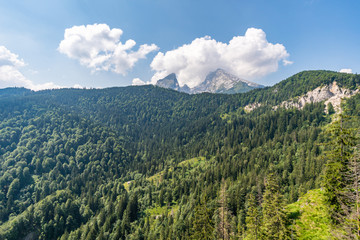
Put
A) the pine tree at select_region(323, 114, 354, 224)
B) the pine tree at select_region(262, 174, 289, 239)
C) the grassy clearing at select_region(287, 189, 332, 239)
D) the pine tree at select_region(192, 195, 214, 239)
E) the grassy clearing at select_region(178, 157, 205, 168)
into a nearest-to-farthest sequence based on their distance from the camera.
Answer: the pine tree at select_region(323, 114, 354, 224)
the grassy clearing at select_region(287, 189, 332, 239)
the pine tree at select_region(262, 174, 289, 239)
the pine tree at select_region(192, 195, 214, 239)
the grassy clearing at select_region(178, 157, 205, 168)

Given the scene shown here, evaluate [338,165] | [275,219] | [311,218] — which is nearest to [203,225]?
[275,219]

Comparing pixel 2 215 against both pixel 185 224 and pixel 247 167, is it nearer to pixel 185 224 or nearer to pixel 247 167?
pixel 185 224

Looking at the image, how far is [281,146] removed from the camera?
545 ft

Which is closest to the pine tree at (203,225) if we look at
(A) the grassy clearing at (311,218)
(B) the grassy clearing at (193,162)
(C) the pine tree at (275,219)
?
(C) the pine tree at (275,219)

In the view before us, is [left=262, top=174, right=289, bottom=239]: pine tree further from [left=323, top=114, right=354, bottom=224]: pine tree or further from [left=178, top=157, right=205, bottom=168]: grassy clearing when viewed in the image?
[left=178, top=157, right=205, bottom=168]: grassy clearing

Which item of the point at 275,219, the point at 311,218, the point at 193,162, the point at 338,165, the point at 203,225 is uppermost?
the point at 338,165

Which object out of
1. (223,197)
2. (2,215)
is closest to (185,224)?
(223,197)

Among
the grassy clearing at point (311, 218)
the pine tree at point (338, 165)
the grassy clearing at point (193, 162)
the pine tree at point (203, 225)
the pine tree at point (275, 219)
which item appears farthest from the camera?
the grassy clearing at point (193, 162)

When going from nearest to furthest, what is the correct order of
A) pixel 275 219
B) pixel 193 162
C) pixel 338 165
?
pixel 338 165 < pixel 275 219 < pixel 193 162

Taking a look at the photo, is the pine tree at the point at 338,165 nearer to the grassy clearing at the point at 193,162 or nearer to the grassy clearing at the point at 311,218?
the grassy clearing at the point at 311,218

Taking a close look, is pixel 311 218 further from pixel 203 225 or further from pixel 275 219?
pixel 203 225

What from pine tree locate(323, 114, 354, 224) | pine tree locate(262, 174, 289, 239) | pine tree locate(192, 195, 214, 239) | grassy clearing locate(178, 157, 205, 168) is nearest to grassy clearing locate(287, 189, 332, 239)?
pine tree locate(323, 114, 354, 224)

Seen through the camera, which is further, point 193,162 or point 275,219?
point 193,162

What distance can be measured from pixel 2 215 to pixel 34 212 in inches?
1640
